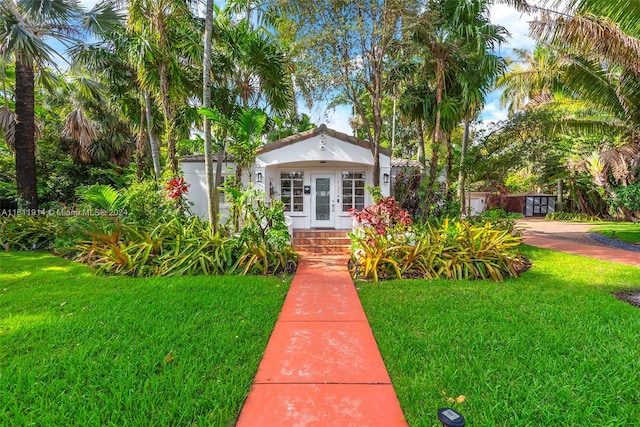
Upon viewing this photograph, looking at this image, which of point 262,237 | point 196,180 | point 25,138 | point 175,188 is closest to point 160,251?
point 175,188

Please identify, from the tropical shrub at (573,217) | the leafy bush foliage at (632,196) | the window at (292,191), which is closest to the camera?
the leafy bush foliage at (632,196)

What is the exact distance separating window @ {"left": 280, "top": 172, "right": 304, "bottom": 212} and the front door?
1.55 ft

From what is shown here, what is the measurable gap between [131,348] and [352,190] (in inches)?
358

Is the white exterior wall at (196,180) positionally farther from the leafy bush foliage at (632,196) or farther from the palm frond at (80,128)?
the leafy bush foliage at (632,196)

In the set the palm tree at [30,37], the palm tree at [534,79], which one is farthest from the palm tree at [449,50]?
the palm tree at [30,37]

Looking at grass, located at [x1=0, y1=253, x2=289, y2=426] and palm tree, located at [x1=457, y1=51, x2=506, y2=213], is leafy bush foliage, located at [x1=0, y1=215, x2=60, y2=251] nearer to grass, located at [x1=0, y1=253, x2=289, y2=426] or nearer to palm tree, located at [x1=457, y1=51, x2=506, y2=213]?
grass, located at [x1=0, y1=253, x2=289, y2=426]

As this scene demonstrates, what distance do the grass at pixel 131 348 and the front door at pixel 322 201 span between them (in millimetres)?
5545

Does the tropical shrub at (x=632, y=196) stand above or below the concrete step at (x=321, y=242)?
above

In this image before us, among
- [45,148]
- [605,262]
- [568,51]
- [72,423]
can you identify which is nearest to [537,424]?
[72,423]

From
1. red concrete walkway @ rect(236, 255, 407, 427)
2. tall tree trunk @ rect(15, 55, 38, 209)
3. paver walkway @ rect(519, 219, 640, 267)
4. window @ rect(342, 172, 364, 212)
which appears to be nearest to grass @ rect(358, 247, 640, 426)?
red concrete walkway @ rect(236, 255, 407, 427)

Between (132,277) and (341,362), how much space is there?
17.5 ft

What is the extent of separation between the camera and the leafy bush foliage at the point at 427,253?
668 centimetres

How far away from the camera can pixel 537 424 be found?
94.7 inches

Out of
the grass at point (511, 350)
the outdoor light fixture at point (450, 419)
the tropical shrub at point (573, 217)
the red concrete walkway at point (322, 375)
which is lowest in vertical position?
the red concrete walkway at point (322, 375)
